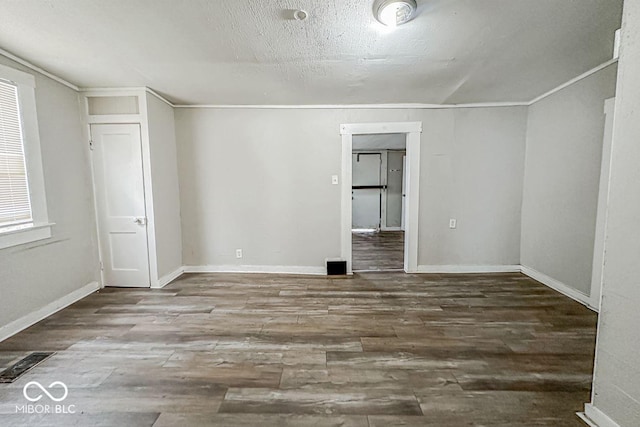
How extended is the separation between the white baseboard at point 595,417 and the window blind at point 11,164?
4381 mm

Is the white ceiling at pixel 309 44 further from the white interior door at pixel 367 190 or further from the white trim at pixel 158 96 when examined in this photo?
the white interior door at pixel 367 190

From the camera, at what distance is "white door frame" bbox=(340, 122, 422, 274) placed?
11.8 feet

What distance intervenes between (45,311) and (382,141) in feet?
19.8

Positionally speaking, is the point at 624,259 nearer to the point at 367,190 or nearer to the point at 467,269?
the point at 467,269

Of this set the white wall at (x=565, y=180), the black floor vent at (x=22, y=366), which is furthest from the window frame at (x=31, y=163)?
the white wall at (x=565, y=180)

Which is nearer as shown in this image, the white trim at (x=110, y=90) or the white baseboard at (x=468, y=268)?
the white trim at (x=110, y=90)

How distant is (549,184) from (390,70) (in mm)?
2460

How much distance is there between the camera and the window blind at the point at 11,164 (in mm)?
2275

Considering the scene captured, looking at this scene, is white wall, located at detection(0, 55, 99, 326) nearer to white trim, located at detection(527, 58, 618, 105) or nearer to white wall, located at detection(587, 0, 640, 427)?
white wall, located at detection(587, 0, 640, 427)

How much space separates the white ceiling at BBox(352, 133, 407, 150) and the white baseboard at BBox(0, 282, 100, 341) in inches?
196

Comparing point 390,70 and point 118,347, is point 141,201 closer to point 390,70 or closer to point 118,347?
point 118,347

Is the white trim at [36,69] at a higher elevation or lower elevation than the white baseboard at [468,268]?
higher

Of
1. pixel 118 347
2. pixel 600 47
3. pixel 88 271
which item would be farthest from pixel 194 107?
pixel 600 47

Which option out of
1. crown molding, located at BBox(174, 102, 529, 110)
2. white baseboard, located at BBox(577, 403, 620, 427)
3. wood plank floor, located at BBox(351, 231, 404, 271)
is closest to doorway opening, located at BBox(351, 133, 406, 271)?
wood plank floor, located at BBox(351, 231, 404, 271)
